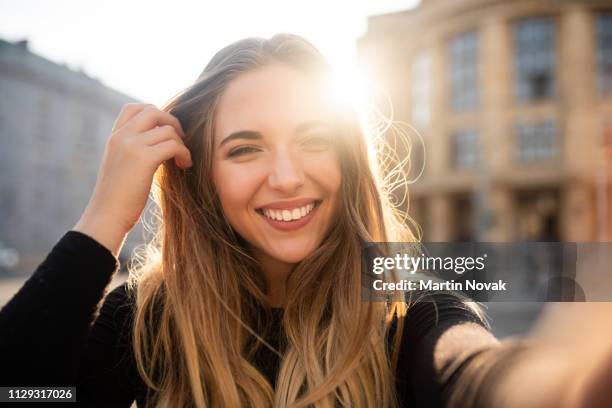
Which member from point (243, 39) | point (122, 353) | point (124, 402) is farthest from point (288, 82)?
point (124, 402)

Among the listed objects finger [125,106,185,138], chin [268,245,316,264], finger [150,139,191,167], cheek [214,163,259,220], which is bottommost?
chin [268,245,316,264]

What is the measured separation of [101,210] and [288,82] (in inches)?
31.0

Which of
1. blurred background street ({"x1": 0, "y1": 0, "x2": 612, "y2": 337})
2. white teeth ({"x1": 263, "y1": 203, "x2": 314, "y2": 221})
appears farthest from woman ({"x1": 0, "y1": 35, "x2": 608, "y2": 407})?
blurred background street ({"x1": 0, "y1": 0, "x2": 612, "y2": 337})

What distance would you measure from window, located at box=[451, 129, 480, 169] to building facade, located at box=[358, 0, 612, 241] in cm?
6

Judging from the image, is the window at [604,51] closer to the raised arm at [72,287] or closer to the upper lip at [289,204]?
the upper lip at [289,204]

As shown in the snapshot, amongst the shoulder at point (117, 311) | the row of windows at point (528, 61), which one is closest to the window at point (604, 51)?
the row of windows at point (528, 61)

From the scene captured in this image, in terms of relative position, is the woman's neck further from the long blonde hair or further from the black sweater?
the black sweater

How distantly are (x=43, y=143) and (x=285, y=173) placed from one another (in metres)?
30.3

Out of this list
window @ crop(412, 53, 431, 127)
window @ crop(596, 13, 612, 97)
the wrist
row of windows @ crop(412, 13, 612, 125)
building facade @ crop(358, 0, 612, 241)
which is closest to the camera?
the wrist

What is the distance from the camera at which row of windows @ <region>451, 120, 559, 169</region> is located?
26.1 meters

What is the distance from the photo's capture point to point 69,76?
93.6 feet

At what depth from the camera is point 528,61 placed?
2684 cm

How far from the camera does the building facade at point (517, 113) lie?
25344 millimetres

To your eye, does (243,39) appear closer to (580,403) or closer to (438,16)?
(580,403)
